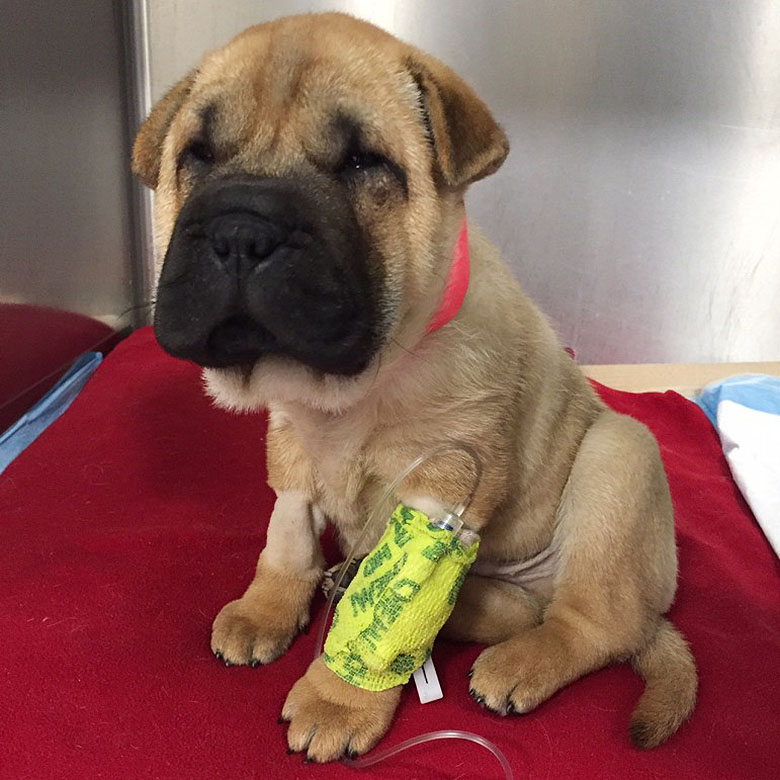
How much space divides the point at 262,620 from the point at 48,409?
1.63 m

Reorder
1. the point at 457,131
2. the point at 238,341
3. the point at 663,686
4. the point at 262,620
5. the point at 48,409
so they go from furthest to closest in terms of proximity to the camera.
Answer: the point at 48,409, the point at 262,620, the point at 663,686, the point at 457,131, the point at 238,341

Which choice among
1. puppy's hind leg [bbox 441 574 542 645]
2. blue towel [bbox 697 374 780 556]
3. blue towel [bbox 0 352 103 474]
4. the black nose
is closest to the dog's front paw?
puppy's hind leg [bbox 441 574 542 645]

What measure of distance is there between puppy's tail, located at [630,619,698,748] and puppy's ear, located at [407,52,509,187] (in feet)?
3.51

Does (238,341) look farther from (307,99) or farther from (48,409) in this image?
(48,409)

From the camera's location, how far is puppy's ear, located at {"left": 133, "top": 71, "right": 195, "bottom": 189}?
5.44ft

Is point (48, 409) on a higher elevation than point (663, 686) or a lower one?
lower

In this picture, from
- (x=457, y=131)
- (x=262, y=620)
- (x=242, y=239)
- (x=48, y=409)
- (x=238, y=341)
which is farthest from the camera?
(x=48, y=409)

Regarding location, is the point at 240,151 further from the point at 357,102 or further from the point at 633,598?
the point at 633,598

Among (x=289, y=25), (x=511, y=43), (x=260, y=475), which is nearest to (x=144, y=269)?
(x=260, y=475)

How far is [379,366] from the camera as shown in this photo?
1523 millimetres

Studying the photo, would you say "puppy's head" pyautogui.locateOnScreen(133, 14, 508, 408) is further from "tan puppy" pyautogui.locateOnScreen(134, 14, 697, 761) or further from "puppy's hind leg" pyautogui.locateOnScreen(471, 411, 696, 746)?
"puppy's hind leg" pyautogui.locateOnScreen(471, 411, 696, 746)

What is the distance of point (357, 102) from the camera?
4.70ft

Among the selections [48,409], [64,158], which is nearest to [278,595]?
[48,409]

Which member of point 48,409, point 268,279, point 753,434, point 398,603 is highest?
point 268,279
